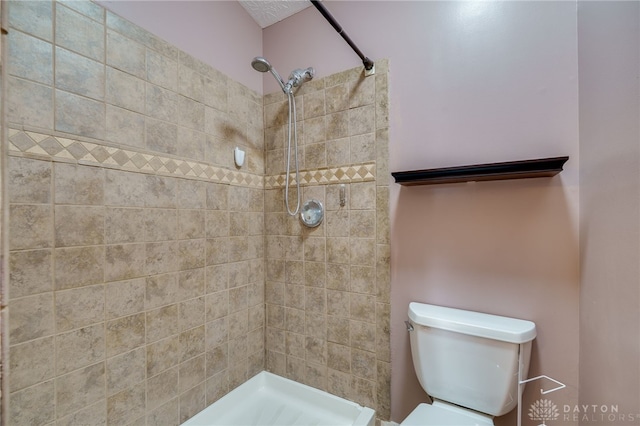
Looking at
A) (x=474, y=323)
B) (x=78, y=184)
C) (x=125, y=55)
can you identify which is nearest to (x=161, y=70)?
(x=125, y=55)

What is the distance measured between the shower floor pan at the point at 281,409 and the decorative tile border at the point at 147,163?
Result: 1157mm

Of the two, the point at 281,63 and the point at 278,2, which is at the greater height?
the point at 278,2

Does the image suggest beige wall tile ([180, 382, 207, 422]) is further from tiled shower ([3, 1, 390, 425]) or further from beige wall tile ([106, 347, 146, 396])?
beige wall tile ([106, 347, 146, 396])

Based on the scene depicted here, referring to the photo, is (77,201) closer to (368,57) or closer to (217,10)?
(217,10)

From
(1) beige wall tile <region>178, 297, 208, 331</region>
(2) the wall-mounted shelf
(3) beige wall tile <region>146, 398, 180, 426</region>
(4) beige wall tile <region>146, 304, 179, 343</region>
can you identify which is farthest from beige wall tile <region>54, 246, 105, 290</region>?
(2) the wall-mounted shelf

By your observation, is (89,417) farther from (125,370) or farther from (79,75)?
(79,75)

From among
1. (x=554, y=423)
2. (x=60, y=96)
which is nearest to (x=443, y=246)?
(x=554, y=423)

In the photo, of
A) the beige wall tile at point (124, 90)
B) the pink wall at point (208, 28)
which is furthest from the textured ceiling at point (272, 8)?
the beige wall tile at point (124, 90)

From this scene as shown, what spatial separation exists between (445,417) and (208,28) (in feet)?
6.75

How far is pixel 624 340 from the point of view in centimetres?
72

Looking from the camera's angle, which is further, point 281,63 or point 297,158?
point 281,63

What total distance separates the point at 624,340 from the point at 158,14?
1.99 metres

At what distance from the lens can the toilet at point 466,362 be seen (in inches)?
38.9

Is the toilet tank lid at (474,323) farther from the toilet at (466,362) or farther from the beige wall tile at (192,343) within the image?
the beige wall tile at (192,343)
